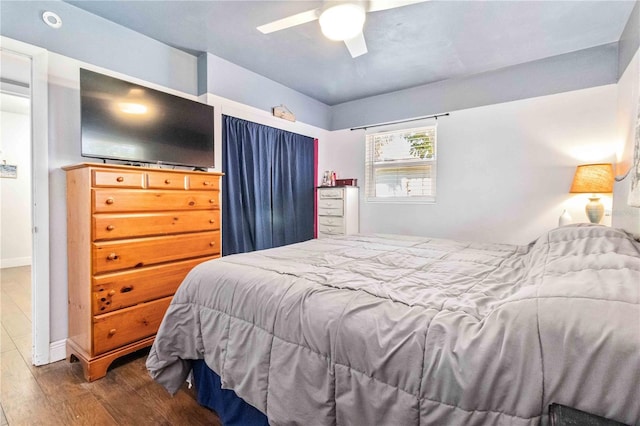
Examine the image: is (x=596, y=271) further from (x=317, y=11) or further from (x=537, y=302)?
(x=317, y=11)

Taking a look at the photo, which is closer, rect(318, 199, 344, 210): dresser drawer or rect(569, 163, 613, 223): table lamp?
rect(569, 163, 613, 223): table lamp

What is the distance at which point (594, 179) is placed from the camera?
8.43ft

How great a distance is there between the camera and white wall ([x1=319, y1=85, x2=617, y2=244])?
2.86m

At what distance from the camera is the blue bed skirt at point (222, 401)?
4.21ft

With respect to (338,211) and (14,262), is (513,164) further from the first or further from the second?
(14,262)

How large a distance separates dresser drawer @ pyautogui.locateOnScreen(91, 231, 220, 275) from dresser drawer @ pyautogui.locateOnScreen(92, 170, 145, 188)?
0.38 m

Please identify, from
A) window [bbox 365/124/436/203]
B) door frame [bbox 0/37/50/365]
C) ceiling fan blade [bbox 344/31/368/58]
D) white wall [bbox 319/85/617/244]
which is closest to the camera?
door frame [bbox 0/37/50/365]

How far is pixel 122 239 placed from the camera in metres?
1.99

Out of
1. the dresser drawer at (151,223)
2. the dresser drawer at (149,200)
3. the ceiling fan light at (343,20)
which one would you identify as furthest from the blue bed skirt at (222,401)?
the ceiling fan light at (343,20)

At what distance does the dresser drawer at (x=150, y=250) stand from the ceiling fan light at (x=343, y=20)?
1832mm

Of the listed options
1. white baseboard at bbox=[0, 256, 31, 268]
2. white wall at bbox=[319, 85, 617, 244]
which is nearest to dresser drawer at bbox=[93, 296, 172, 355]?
white wall at bbox=[319, 85, 617, 244]

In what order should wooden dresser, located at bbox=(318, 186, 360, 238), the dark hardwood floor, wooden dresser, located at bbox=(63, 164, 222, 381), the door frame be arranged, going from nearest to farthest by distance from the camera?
1. the dark hardwood floor
2. wooden dresser, located at bbox=(63, 164, 222, 381)
3. the door frame
4. wooden dresser, located at bbox=(318, 186, 360, 238)

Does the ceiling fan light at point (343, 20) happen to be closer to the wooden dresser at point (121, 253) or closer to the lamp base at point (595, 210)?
the wooden dresser at point (121, 253)

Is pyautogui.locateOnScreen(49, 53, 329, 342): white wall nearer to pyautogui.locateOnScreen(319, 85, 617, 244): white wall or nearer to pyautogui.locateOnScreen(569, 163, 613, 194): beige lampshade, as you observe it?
pyautogui.locateOnScreen(319, 85, 617, 244): white wall
